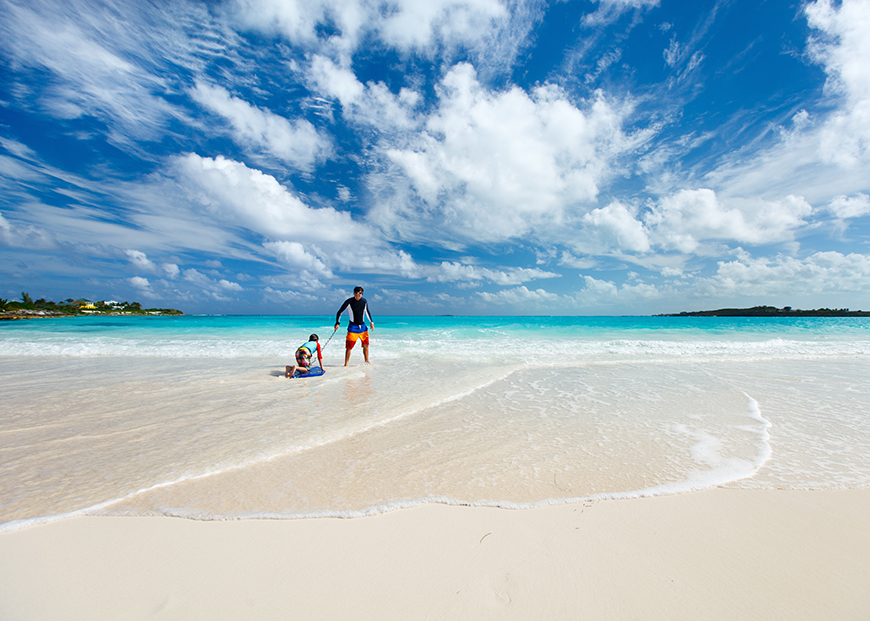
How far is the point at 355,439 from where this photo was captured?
469 cm

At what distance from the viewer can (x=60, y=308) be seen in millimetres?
70500

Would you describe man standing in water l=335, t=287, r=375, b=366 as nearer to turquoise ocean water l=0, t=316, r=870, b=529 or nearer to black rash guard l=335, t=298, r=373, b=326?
black rash guard l=335, t=298, r=373, b=326

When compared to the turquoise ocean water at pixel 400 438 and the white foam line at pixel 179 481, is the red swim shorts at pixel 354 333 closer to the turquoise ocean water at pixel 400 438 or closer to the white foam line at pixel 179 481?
the turquoise ocean water at pixel 400 438

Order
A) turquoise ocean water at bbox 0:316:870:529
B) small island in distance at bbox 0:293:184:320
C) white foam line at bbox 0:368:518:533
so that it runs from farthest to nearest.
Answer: small island in distance at bbox 0:293:184:320 → turquoise ocean water at bbox 0:316:870:529 → white foam line at bbox 0:368:518:533

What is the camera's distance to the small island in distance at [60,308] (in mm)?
54956

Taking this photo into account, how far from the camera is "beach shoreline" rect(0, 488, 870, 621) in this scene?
1979 mm

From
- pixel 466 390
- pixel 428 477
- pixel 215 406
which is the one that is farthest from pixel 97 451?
pixel 466 390

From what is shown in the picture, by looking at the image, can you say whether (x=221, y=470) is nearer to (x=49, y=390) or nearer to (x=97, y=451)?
(x=97, y=451)

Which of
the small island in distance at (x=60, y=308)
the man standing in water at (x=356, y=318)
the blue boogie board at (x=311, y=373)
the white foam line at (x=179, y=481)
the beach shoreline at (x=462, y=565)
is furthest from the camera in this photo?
the small island in distance at (x=60, y=308)

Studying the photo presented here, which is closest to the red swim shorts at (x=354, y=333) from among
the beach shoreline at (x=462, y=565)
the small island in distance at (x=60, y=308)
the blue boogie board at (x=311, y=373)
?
the blue boogie board at (x=311, y=373)

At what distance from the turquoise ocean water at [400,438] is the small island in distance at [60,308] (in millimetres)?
68959

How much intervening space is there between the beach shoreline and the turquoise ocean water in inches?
11.2

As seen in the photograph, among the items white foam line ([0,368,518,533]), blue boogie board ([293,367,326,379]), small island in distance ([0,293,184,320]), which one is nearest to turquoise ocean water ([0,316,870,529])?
white foam line ([0,368,518,533])

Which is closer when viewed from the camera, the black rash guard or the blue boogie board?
the blue boogie board
